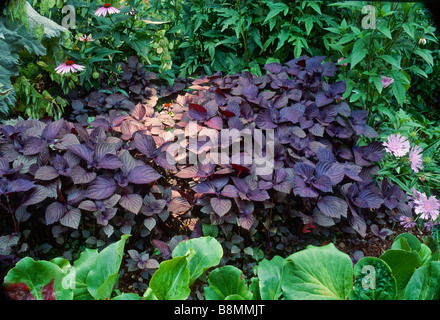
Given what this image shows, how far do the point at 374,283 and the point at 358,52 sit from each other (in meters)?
1.59

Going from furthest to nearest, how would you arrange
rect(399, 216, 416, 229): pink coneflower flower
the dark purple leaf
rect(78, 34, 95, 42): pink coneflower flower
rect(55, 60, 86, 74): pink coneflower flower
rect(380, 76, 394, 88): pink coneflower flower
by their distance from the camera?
rect(78, 34, 95, 42): pink coneflower flower
rect(55, 60, 86, 74): pink coneflower flower
rect(380, 76, 394, 88): pink coneflower flower
rect(399, 216, 416, 229): pink coneflower flower
the dark purple leaf

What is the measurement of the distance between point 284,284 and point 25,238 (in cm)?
122

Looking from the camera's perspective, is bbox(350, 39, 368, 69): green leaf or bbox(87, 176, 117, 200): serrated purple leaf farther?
bbox(350, 39, 368, 69): green leaf

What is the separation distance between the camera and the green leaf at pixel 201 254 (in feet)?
3.93

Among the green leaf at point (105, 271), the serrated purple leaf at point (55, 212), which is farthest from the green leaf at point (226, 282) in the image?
the serrated purple leaf at point (55, 212)

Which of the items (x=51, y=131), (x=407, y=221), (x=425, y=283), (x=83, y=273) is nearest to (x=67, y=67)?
(x=51, y=131)

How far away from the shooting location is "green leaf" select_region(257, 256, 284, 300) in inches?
41.2

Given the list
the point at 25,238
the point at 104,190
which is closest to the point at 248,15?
the point at 104,190

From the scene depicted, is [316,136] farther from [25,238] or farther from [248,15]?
[25,238]

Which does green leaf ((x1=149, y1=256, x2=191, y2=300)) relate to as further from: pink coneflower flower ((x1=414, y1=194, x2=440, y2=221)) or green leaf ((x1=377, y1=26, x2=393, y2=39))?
green leaf ((x1=377, y1=26, x2=393, y2=39))

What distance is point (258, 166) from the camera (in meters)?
1.87

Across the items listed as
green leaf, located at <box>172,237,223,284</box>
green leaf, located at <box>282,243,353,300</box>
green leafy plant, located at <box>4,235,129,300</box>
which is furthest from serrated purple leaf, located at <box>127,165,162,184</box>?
green leaf, located at <box>282,243,353,300</box>

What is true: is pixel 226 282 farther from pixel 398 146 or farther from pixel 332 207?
pixel 398 146
